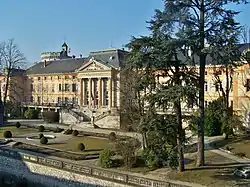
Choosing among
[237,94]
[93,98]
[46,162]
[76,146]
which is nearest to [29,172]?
[46,162]

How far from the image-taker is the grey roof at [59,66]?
2885 inches

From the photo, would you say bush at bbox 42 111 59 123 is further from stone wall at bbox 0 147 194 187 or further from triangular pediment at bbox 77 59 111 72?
stone wall at bbox 0 147 194 187

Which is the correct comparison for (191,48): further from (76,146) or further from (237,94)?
(237,94)

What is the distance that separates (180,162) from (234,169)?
3.79 metres

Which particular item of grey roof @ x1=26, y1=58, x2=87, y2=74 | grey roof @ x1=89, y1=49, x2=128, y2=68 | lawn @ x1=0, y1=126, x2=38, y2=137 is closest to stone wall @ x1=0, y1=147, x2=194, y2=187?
lawn @ x1=0, y1=126, x2=38, y2=137

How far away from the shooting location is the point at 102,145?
127 feet

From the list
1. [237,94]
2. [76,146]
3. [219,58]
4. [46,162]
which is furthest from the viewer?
[237,94]

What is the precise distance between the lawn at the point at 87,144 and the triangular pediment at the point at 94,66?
73.0ft

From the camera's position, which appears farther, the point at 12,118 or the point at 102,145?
the point at 12,118

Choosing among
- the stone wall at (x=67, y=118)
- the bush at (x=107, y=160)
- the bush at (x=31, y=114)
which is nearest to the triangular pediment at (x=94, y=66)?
the stone wall at (x=67, y=118)

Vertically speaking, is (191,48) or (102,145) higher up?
(191,48)

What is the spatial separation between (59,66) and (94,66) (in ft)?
44.1

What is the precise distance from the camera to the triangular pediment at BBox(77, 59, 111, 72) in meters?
64.4

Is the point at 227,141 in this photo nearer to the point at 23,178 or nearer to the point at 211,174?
the point at 211,174
